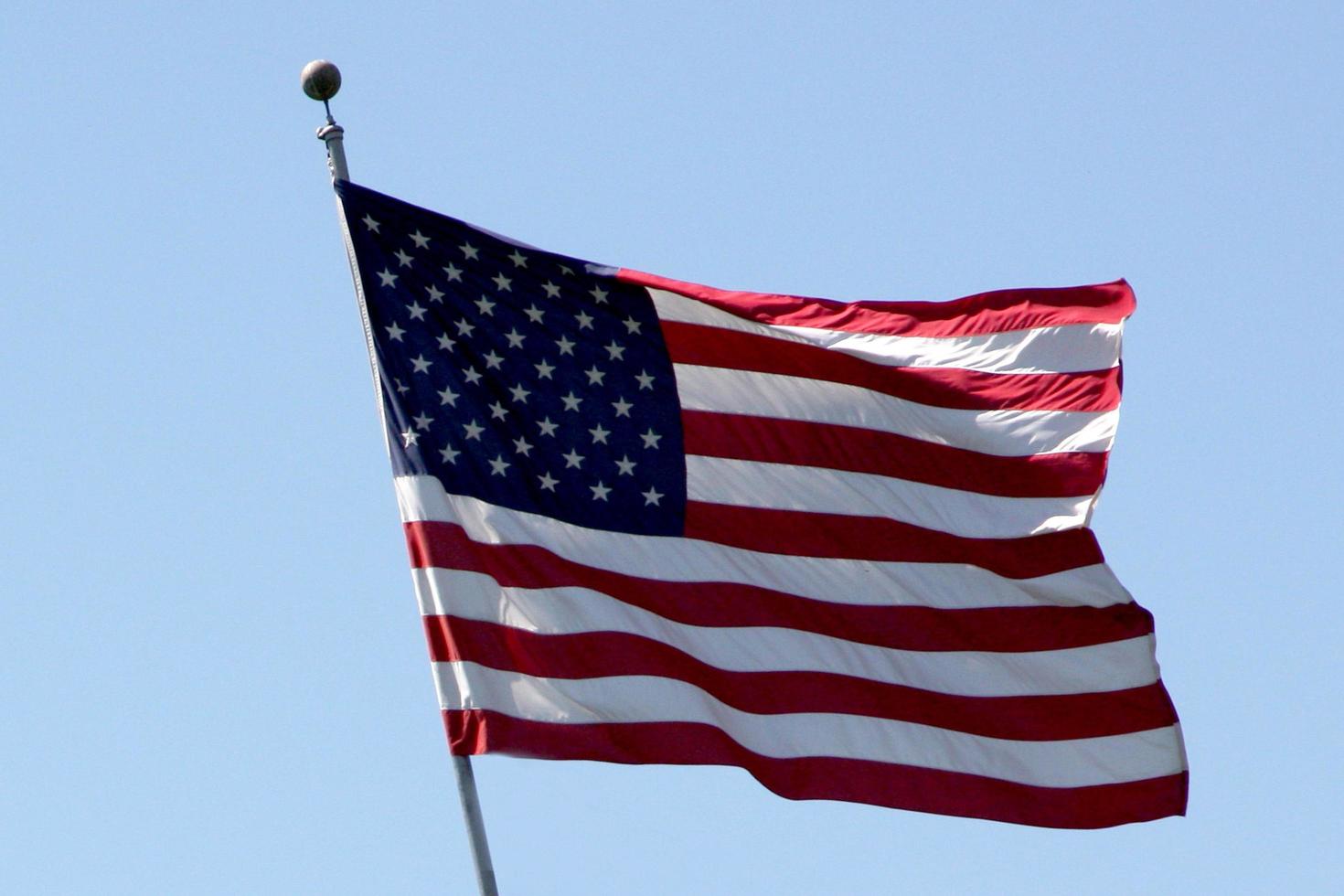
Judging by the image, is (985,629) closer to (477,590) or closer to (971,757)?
(971,757)

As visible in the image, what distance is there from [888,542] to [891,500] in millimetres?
320

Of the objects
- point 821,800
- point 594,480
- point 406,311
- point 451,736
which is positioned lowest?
point 821,800

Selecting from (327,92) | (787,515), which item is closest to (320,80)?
(327,92)

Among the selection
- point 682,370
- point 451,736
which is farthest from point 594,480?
point 451,736

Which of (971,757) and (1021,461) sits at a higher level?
(1021,461)

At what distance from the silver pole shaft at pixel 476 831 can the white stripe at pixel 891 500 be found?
11.6ft

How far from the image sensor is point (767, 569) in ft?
60.5

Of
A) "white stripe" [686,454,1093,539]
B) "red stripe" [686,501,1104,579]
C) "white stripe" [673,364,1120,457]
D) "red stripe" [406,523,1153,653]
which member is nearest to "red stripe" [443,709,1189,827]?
"red stripe" [406,523,1153,653]

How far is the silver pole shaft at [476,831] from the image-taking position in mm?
15344

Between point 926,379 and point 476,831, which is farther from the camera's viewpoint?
point 926,379

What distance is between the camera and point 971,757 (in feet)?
60.7

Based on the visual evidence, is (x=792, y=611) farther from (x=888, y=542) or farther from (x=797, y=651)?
(x=888, y=542)

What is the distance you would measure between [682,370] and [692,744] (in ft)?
9.50

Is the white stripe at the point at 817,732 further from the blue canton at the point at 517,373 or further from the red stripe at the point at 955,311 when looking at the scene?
the red stripe at the point at 955,311
